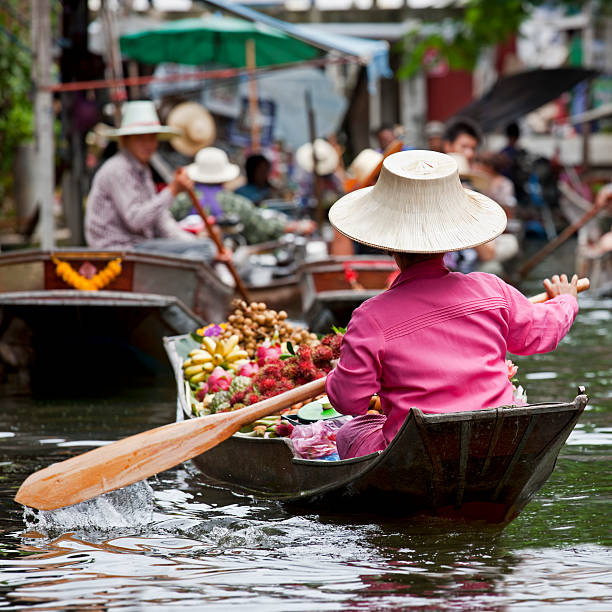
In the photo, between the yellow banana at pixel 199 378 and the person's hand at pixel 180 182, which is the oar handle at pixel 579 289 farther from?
the person's hand at pixel 180 182

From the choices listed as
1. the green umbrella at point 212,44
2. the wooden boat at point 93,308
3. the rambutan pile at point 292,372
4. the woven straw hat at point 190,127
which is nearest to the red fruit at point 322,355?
the rambutan pile at point 292,372

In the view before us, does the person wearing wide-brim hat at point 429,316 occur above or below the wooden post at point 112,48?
below

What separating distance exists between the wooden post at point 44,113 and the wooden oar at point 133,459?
18.2 feet

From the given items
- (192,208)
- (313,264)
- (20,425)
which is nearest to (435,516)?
(20,425)

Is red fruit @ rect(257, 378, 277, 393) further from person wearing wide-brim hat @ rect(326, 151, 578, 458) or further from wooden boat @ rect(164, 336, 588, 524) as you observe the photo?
person wearing wide-brim hat @ rect(326, 151, 578, 458)

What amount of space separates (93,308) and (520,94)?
1430 centimetres

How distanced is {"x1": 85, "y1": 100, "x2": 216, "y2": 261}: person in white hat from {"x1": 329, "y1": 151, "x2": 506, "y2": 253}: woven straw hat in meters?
4.63

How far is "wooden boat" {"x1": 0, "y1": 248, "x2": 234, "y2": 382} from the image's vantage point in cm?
830

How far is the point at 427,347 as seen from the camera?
4.33 m

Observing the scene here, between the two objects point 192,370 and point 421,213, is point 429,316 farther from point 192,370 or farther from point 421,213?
point 192,370

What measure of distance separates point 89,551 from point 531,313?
73.4 inches

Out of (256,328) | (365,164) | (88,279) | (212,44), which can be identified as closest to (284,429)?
(256,328)

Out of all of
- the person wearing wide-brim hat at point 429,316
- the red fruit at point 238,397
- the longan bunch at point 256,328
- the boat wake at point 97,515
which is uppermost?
the person wearing wide-brim hat at point 429,316

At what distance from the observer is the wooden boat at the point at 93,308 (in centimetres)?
830
